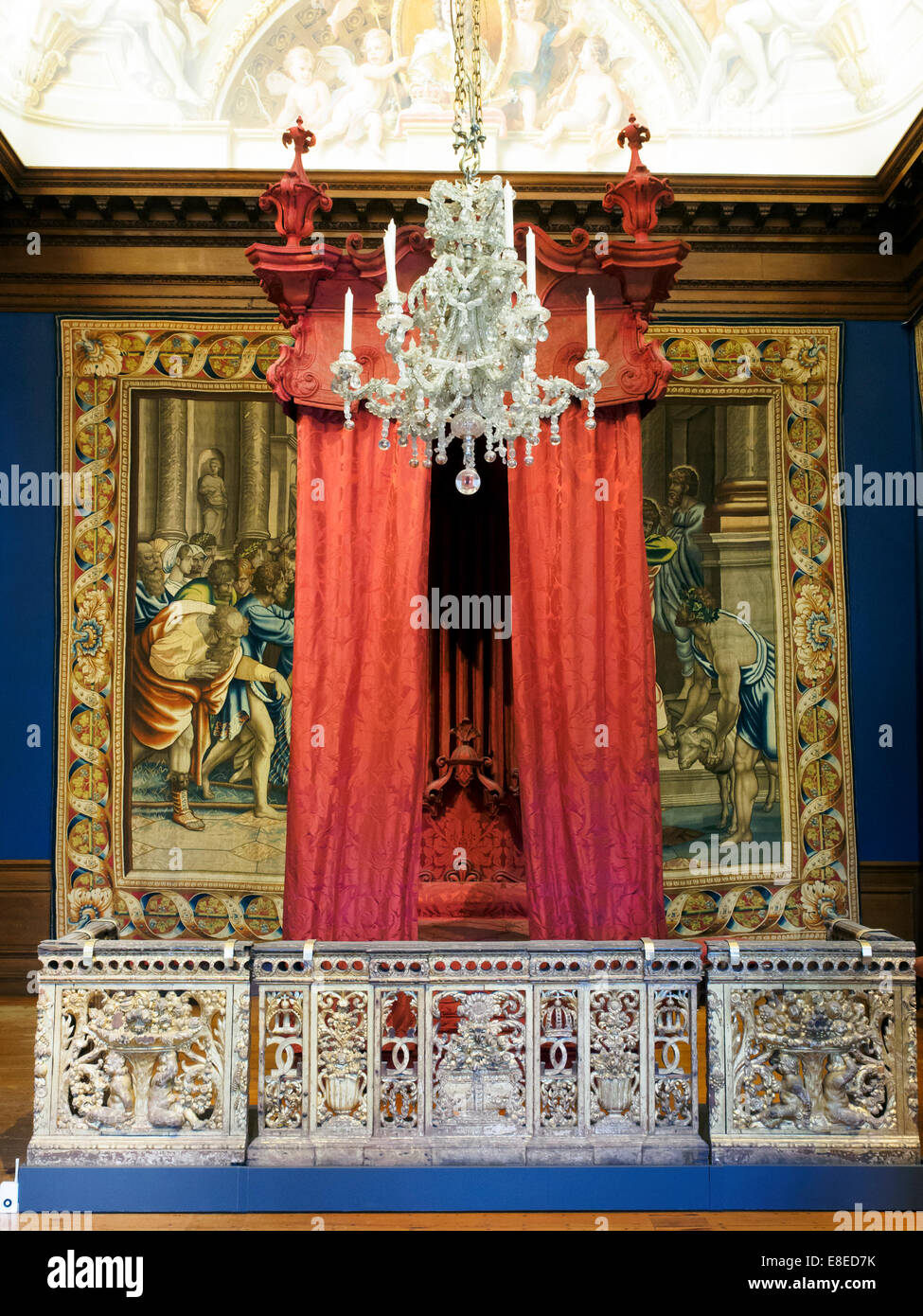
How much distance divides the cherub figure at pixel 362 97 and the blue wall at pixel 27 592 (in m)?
1.88

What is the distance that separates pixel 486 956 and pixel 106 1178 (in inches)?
46.4

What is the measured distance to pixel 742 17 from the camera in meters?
6.37

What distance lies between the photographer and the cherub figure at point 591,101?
21.2ft

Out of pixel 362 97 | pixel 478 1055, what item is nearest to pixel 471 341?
pixel 478 1055

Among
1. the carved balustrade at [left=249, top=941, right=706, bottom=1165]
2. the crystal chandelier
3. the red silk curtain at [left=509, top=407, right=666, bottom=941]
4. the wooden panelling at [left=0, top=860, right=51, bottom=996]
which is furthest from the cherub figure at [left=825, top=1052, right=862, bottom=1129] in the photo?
the wooden panelling at [left=0, top=860, right=51, bottom=996]

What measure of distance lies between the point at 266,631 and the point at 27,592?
125 cm

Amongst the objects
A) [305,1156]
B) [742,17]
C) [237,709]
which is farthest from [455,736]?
[742,17]

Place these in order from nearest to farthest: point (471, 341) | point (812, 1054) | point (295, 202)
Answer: point (471, 341), point (812, 1054), point (295, 202)

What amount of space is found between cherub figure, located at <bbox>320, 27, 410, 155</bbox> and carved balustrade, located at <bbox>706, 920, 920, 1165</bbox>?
4.93 meters

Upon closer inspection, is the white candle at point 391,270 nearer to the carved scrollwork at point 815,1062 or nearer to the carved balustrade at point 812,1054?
the carved balustrade at point 812,1054

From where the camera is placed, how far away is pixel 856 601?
6348 millimetres

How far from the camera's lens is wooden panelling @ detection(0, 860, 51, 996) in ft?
20.1

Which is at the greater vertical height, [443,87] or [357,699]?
[443,87]

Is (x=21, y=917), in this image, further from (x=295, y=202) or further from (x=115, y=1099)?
(x=295, y=202)
